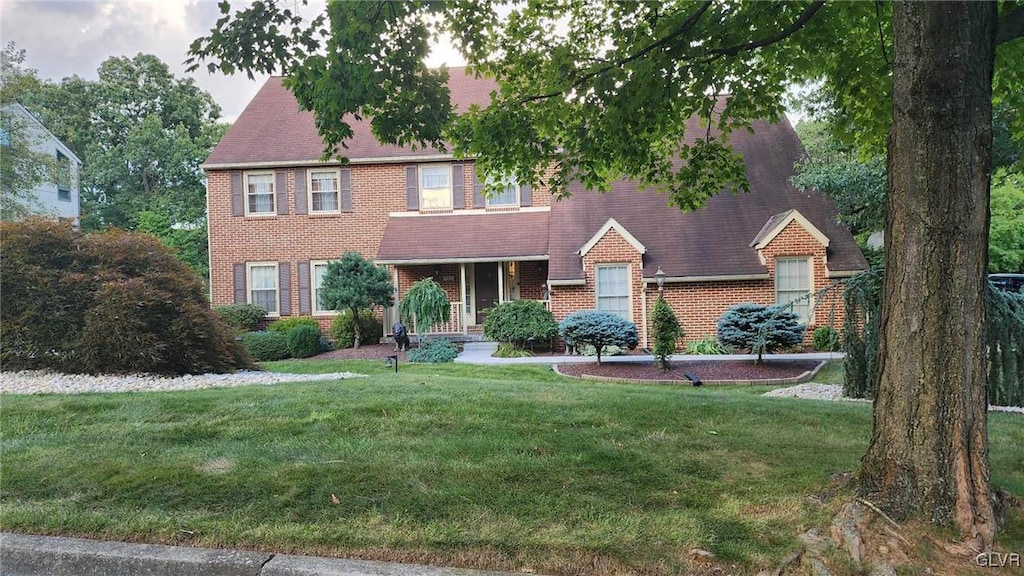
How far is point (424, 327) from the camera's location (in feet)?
56.3

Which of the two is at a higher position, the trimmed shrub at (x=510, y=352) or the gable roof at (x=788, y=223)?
the gable roof at (x=788, y=223)

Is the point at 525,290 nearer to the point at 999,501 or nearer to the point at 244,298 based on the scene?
the point at 244,298

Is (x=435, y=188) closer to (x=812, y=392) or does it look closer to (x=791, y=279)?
(x=791, y=279)

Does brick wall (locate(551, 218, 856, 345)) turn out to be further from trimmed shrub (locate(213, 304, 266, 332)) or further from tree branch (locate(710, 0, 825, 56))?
tree branch (locate(710, 0, 825, 56))

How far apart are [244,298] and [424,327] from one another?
7753 millimetres

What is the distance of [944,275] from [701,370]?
415 inches

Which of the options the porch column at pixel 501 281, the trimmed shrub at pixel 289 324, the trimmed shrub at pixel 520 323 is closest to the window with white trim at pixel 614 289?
the trimmed shrub at pixel 520 323

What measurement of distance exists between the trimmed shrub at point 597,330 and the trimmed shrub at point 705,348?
7.51 feet

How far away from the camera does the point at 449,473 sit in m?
4.34

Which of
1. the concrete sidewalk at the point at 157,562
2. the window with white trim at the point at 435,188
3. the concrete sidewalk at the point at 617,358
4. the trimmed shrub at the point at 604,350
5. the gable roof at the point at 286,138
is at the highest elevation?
the gable roof at the point at 286,138

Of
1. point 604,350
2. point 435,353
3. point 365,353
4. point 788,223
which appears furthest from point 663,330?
point 365,353

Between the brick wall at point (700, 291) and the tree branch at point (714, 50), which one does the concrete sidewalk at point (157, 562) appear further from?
the brick wall at point (700, 291)

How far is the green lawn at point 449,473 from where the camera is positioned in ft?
11.0

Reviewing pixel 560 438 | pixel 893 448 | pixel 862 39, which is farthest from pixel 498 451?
pixel 862 39
